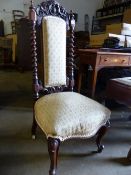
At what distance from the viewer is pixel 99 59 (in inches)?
84.4

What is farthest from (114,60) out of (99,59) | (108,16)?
(108,16)

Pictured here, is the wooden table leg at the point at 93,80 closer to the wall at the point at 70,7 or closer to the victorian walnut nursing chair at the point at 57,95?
the victorian walnut nursing chair at the point at 57,95

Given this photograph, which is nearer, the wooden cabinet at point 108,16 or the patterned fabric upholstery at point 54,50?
the patterned fabric upholstery at point 54,50

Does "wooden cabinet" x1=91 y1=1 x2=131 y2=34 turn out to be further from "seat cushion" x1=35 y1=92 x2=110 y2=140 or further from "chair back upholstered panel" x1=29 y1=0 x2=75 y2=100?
"seat cushion" x1=35 y1=92 x2=110 y2=140

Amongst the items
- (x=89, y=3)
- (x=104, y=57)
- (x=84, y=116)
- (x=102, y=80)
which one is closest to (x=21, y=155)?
(x=84, y=116)

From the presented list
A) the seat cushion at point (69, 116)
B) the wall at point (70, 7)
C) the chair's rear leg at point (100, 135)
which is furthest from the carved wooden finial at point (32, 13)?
the wall at point (70, 7)

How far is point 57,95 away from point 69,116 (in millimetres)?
285

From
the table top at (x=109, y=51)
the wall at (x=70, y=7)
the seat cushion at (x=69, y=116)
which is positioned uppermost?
the wall at (x=70, y=7)

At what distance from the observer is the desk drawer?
2.17 metres

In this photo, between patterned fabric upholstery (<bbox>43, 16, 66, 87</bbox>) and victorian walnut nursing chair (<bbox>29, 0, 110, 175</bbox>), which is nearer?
victorian walnut nursing chair (<bbox>29, 0, 110, 175</bbox>)

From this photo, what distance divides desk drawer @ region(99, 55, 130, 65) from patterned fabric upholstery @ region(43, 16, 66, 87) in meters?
0.81

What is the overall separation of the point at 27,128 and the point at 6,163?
52 cm

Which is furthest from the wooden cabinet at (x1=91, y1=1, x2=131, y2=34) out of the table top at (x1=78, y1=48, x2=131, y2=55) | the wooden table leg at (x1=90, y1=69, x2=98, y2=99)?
the wooden table leg at (x1=90, y1=69, x2=98, y2=99)

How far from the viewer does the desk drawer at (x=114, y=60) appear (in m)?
2.17
